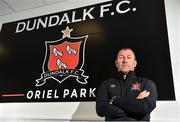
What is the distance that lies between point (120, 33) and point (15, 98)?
4.44 ft

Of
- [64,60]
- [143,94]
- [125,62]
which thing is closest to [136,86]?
[143,94]

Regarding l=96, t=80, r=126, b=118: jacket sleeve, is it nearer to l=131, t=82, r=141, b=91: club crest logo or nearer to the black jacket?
the black jacket

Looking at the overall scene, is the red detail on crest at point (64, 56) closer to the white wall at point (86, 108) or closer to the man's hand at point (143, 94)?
the white wall at point (86, 108)

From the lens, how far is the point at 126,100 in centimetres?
125

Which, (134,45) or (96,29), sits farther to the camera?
(96,29)

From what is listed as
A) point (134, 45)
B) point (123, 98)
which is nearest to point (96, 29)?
point (134, 45)

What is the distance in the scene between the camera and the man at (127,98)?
1238 mm

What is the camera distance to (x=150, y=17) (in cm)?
204

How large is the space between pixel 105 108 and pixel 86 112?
0.60 meters

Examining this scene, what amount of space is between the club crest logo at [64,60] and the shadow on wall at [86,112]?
23 cm

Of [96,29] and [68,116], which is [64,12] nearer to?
[96,29]

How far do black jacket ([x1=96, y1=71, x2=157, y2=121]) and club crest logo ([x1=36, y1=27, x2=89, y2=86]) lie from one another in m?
0.62

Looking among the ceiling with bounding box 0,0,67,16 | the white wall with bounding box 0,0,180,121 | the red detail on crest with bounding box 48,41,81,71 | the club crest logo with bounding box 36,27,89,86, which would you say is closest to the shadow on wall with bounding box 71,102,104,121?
the white wall with bounding box 0,0,180,121

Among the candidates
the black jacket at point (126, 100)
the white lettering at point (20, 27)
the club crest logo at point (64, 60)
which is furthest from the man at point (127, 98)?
the white lettering at point (20, 27)
